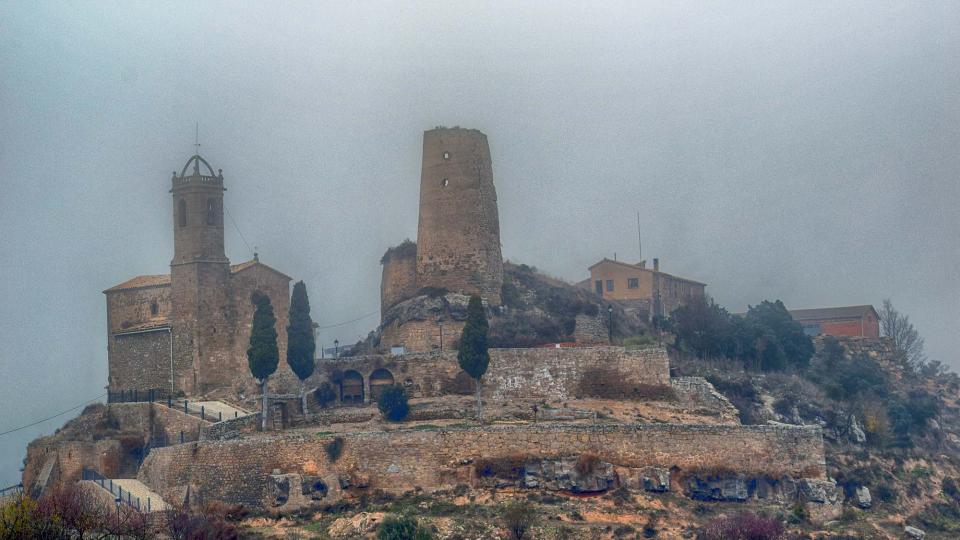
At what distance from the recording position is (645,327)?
62.5 meters

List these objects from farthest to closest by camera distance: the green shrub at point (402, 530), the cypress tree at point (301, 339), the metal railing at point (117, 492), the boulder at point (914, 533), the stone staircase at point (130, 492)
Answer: the cypress tree at point (301, 339)
the boulder at point (914, 533)
the stone staircase at point (130, 492)
the metal railing at point (117, 492)
the green shrub at point (402, 530)

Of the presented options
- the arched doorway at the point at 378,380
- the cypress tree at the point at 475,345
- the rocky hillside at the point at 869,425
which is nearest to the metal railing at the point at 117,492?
the arched doorway at the point at 378,380

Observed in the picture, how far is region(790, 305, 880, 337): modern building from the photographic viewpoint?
7456cm

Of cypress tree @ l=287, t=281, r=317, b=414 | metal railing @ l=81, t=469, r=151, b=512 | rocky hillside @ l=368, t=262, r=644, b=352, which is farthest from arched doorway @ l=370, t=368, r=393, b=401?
metal railing @ l=81, t=469, r=151, b=512

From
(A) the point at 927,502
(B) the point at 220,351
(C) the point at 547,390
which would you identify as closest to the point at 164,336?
(B) the point at 220,351

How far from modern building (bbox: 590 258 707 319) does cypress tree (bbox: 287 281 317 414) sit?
834 inches

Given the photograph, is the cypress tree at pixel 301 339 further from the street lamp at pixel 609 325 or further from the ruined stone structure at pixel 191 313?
the street lamp at pixel 609 325

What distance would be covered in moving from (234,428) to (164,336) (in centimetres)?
752

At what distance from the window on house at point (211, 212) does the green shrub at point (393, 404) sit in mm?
10382

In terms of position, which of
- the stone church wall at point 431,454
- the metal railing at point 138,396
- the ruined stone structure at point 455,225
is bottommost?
the stone church wall at point 431,454

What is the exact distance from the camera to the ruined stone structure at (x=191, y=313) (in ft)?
176

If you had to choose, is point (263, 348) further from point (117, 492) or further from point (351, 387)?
point (117, 492)

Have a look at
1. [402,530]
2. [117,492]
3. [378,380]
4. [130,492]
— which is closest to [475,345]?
[378,380]

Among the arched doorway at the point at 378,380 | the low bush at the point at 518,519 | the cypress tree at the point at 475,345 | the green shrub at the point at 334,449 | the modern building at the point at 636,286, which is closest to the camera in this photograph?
the low bush at the point at 518,519
